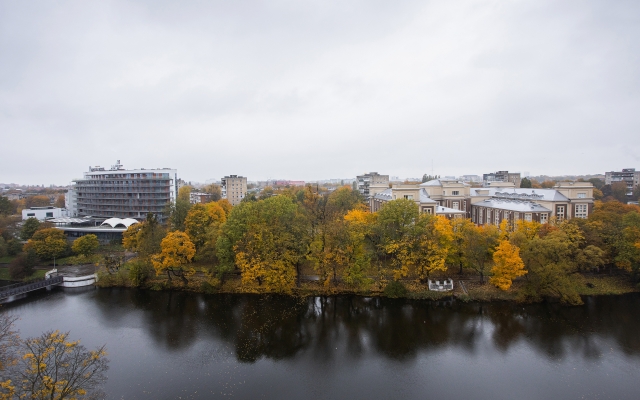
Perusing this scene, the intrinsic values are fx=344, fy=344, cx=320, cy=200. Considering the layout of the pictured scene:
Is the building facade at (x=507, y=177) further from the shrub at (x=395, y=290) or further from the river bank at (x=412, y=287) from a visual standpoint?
the shrub at (x=395, y=290)

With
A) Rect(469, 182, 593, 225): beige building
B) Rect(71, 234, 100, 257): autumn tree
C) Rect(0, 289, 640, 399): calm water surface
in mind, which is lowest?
Rect(0, 289, 640, 399): calm water surface

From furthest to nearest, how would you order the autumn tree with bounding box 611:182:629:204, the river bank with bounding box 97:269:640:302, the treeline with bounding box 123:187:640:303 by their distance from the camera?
the autumn tree with bounding box 611:182:629:204
the river bank with bounding box 97:269:640:302
the treeline with bounding box 123:187:640:303

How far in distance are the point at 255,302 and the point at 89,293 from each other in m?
12.5

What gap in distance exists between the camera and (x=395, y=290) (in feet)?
72.4

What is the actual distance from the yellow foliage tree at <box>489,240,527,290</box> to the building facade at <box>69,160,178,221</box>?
128 ft

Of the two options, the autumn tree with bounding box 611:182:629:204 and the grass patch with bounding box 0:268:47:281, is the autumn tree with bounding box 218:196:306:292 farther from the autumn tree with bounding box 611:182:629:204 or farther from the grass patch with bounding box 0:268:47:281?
the autumn tree with bounding box 611:182:629:204

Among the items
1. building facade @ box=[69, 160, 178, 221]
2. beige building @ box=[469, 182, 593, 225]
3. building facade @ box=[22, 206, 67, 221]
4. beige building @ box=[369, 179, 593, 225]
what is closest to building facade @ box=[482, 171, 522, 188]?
beige building @ box=[369, 179, 593, 225]

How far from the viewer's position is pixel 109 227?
128 ft

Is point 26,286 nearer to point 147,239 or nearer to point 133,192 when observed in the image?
point 147,239

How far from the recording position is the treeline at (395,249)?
835 inches

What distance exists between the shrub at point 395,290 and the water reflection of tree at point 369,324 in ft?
1.53

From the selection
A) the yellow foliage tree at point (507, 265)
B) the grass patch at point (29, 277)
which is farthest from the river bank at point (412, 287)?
the grass patch at point (29, 277)

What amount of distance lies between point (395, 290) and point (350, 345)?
706cm

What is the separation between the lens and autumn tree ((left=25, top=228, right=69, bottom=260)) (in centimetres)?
2978
